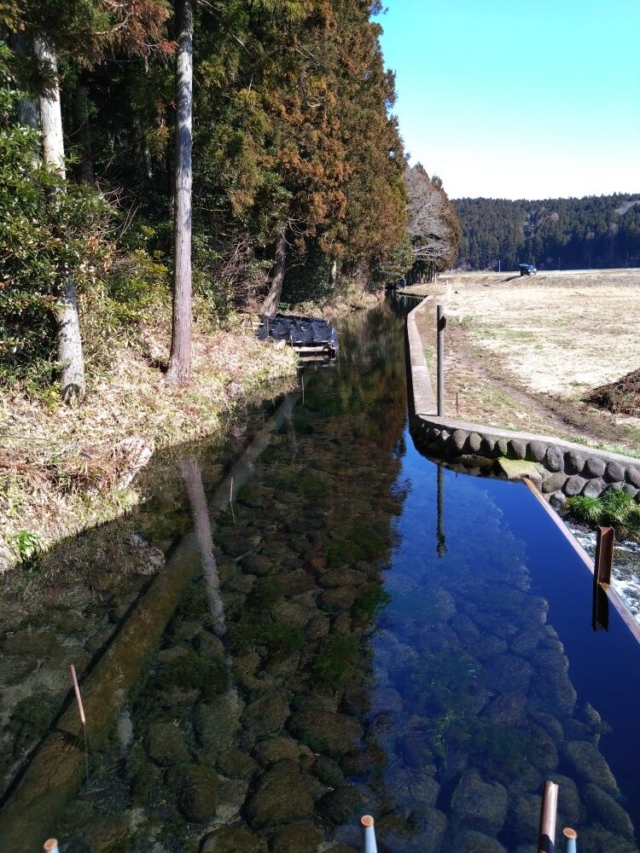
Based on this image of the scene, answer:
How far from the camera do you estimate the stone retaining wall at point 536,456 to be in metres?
6.76

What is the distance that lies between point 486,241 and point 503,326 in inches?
5013

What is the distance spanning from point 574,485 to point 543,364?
7936mm

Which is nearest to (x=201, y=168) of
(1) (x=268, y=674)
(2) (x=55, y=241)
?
(2) (x=55, y=241)

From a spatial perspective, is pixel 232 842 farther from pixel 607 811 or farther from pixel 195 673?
pixel 607 811

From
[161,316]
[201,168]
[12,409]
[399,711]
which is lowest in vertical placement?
[399,711]

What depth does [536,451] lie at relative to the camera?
301 inches

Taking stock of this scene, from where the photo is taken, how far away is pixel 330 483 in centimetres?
823

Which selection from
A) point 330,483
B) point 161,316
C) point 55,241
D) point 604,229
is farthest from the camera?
point 604,229

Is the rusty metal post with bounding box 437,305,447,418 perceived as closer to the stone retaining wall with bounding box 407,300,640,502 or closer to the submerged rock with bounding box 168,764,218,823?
the stone retaining wall with bounding box 407,300,640,502

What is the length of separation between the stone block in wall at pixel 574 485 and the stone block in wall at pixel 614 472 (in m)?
0.30

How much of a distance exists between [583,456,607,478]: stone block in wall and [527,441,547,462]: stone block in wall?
0.65m

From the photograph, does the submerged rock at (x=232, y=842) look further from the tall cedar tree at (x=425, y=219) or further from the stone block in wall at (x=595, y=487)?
the tall cedar tree at (x=425, y=219)

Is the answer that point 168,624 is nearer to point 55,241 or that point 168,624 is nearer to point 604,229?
point 55,241

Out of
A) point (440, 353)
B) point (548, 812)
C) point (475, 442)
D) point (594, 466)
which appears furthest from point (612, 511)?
point (548, 812)
